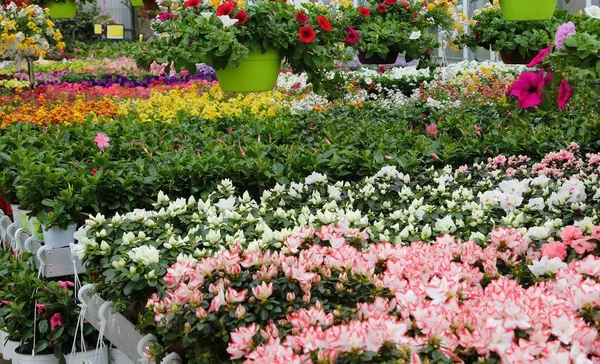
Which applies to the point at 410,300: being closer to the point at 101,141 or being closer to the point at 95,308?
the point at 95,308

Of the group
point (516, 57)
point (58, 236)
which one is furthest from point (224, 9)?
point (516, 57)

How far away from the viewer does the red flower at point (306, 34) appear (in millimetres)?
3568

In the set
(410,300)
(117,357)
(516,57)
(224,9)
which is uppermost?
(224,9)

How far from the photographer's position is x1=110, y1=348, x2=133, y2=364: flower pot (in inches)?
112

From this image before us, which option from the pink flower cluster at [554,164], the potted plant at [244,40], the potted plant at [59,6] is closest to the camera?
the pink flower cluster at [554,164]

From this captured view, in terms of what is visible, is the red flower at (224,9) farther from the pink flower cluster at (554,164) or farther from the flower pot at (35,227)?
the pink flower cluster at (554,164)

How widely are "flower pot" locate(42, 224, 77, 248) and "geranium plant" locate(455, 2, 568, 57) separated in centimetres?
309

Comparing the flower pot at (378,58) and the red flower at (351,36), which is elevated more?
the red flower at (351,36)

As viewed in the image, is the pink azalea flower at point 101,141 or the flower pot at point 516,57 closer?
the pink azalea flower at point 101,141

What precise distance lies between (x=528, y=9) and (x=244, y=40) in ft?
4.37

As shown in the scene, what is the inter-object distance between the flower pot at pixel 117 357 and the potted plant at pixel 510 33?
3.13 metres

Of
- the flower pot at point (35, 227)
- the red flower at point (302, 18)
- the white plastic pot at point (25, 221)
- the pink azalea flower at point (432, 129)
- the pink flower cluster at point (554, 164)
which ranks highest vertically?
the red flower at point (302, 18)

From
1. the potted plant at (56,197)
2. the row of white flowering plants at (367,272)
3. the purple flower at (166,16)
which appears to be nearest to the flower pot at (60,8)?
the purple flower at (166,16)

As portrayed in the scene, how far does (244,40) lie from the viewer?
11.5ft
